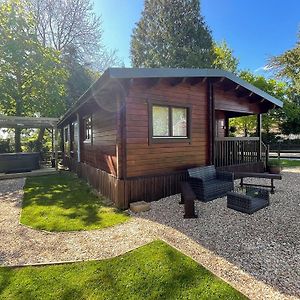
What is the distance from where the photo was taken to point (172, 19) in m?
28.7

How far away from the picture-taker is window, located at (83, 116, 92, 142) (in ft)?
30.4

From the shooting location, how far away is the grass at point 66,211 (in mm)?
4773

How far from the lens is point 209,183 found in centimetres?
654

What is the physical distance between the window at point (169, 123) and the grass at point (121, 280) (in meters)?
3.65

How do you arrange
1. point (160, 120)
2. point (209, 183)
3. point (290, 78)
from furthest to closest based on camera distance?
point (290, 78)
point (160, 120)
point (209, 183)

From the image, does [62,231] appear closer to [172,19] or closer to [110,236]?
[110,236]

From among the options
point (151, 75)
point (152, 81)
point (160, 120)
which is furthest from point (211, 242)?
point (152, 81)

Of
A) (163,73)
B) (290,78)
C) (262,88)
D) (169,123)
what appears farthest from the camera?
(290,78)

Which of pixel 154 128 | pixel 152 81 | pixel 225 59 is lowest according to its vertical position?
pixel 154 128

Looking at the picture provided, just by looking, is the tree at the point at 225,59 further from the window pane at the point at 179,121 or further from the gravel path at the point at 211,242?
the gravel path at the point at 211,242

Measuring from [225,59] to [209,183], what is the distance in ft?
78.9

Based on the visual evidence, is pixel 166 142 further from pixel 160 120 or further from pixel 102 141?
pixel 102 141

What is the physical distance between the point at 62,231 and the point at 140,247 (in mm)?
1651

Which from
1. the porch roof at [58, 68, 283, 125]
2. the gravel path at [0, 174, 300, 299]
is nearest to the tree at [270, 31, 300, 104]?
the porch roof at [58, 68, 283, 125]
